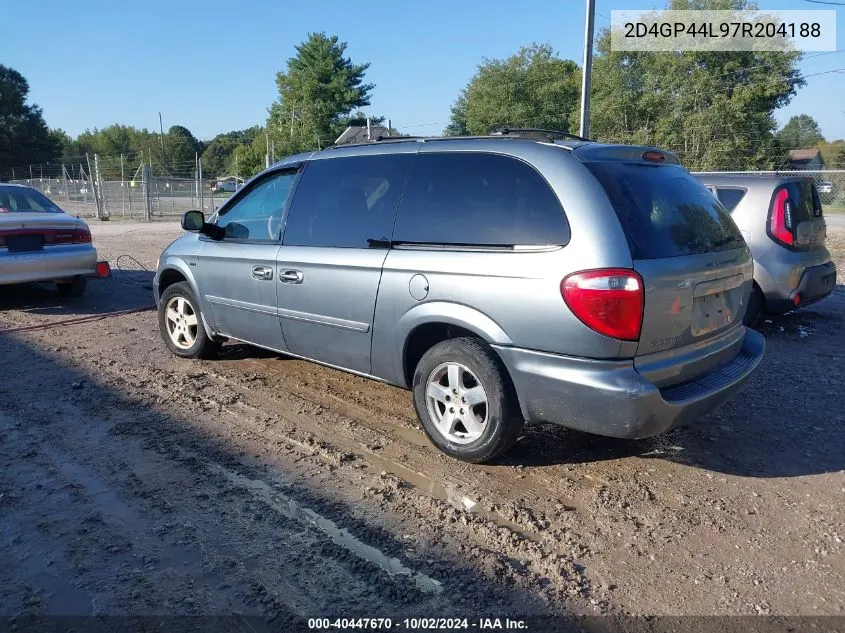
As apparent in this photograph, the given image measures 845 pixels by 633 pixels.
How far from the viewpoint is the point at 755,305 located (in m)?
6.80

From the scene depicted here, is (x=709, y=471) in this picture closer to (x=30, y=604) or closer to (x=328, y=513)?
(x=328, y=513)

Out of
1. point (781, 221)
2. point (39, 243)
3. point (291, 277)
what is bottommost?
point (291, 277)

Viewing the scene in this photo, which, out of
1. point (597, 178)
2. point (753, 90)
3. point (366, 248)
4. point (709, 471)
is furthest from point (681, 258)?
point (753, 90)

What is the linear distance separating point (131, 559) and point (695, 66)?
42480 millimetres

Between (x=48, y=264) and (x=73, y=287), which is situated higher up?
(x=48, y=264)

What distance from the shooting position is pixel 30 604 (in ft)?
8.52

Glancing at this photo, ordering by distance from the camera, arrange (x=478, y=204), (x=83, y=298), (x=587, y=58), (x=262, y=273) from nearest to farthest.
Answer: (x=478, y=204) < (x=262, y=273) < (x=83, y=298) < (x=587, y=58)

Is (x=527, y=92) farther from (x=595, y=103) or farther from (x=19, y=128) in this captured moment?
(x=19, y=128)

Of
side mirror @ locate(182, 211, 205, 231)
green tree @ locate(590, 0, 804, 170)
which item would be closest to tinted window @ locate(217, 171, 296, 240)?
side mirror @ locate(182, 211, 205, 231)

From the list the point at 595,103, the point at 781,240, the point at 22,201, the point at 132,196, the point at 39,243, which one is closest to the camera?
the point at 781,240

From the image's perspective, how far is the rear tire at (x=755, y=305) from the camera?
22.1 feet

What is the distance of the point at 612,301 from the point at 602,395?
46cm

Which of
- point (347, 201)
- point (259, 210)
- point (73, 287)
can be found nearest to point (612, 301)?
point (347, 201)

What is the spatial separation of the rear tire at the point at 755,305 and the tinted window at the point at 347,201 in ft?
14.3
